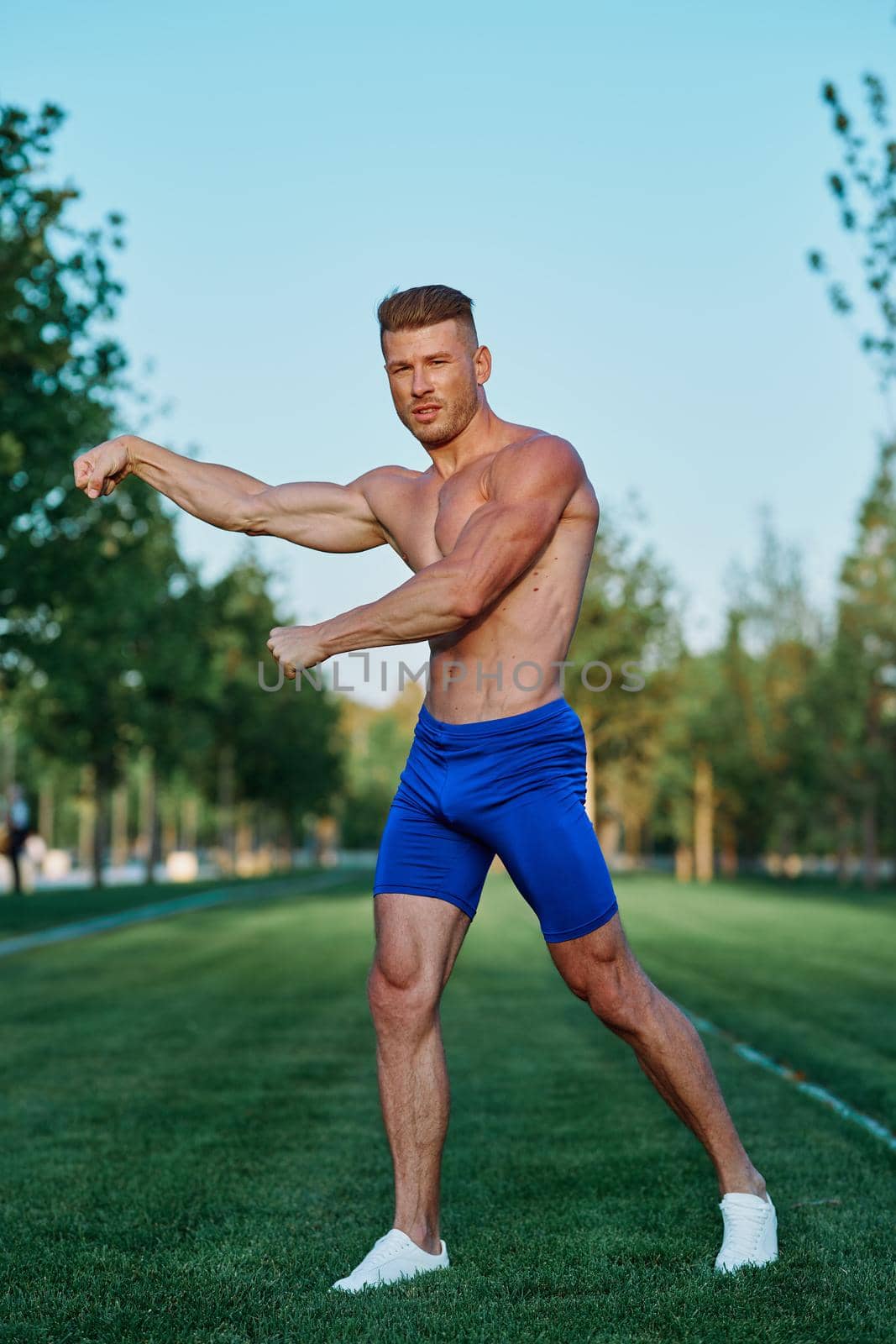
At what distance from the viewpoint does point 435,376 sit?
4090 millimetres

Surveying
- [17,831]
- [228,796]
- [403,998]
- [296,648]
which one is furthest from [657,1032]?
[228,796]

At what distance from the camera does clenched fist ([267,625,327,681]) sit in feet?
11.9

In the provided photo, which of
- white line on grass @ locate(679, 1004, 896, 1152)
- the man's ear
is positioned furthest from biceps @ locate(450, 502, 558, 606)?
white line on grass @ locate(679, 1004, 896, 1152)

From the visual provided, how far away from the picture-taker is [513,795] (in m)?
3.98

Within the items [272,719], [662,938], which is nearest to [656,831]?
[272,719]

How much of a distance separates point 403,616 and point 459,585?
155mm

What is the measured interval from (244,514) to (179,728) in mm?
34832

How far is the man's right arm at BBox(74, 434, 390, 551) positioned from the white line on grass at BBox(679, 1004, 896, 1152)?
5.76 feet

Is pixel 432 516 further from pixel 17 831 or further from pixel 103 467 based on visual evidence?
pixel 17 831

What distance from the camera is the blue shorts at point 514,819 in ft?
13.0

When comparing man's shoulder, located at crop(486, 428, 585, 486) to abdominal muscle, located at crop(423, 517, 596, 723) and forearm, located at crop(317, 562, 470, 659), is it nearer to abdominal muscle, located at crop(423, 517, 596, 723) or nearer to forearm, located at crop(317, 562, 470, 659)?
abdominal muscle, located at crop(423, 517, 596, 723)

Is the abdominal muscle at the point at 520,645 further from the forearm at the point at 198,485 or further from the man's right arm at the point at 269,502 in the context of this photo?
Result: the forearm at the point at 198,485

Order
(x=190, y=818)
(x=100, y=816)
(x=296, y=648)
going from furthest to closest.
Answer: (x=190, y=818)
(x=100, y=816)
(x=296, y=648)

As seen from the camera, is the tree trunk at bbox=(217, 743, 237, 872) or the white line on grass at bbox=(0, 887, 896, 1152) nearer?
the white line on grass at bbox=(0, 887, 896, 1152)
